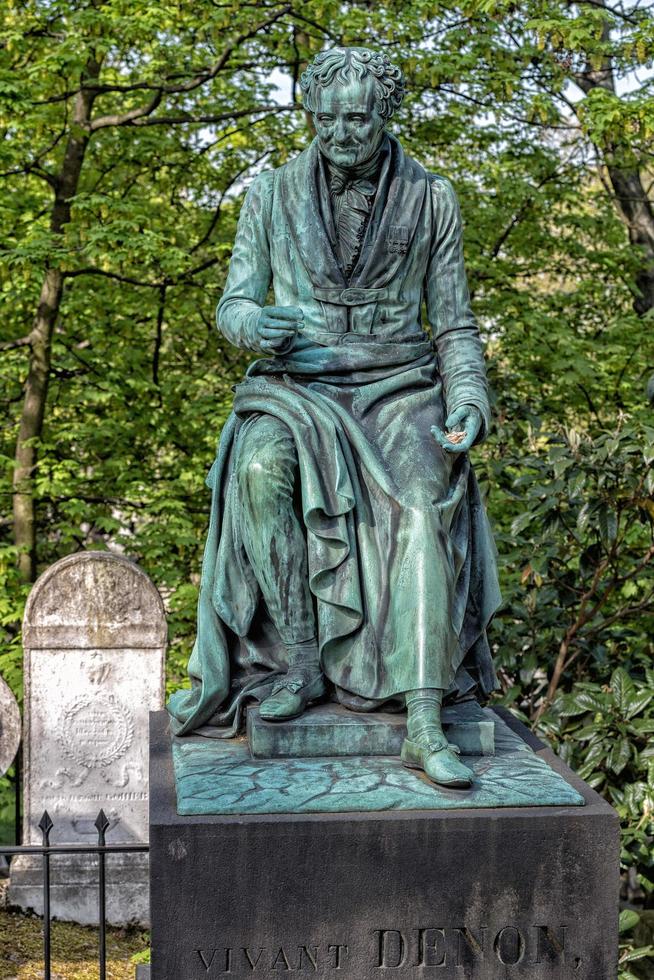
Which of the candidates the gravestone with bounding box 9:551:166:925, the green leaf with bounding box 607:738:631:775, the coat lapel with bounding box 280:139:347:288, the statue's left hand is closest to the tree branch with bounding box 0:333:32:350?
the gravestone with bounding box 9:551:166:925

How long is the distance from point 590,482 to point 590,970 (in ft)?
11.3

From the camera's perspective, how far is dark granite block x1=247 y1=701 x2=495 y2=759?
12.7 feet

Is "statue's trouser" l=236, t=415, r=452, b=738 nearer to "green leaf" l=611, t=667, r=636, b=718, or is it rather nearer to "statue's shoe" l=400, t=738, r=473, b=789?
"statue's shoe" l=400, t=738, r=473, b=789

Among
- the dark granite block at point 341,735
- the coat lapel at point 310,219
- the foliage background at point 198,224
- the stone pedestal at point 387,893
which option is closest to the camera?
the stone pedestal at point 387,893

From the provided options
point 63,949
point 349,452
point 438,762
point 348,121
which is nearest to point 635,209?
point 63,949

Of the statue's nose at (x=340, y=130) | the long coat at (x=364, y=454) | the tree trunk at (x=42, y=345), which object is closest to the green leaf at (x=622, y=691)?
the long coat at (x=364, y=454)

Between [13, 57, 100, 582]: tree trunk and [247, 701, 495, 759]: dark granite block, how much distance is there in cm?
638

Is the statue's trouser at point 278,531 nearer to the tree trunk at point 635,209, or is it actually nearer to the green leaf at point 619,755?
the green leaf at point 619,755

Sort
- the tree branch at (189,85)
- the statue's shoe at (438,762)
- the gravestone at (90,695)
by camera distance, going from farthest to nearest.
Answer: the tree branch at (189,85), the gravestone at (90,695), the statue's shoe at (438,762)

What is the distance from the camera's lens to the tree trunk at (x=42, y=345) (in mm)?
10000

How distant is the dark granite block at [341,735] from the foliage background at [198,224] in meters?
3.91

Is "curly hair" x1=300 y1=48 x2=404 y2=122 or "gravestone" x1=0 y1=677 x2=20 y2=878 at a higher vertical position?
"curly hair" x1=300 y1=48 x2=404 y2=122

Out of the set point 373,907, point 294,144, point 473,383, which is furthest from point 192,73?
point 373,907

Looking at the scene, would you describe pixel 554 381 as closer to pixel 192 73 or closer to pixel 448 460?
pixel 192 73
